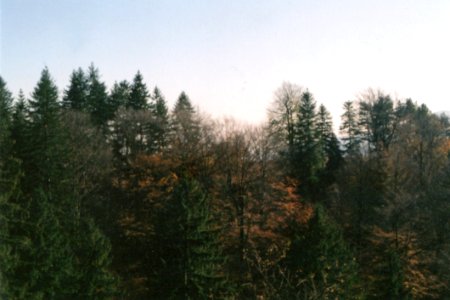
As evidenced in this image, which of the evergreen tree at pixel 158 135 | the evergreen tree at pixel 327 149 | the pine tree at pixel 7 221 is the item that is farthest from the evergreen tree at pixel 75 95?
the evergreen tree at pixel 327 149

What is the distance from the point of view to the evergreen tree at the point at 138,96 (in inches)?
2005

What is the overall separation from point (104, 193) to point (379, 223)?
2284 cm

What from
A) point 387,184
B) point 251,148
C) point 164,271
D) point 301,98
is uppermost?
point 301,98

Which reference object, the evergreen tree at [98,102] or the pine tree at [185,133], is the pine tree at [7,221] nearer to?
the pine tree at [185,133]

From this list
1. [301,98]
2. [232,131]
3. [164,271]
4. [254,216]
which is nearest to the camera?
[164,271]

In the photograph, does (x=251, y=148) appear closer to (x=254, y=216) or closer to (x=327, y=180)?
(x=254, y=216)

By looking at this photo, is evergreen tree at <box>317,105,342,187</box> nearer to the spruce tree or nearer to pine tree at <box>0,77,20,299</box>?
the spruce tree

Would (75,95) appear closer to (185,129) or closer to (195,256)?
(185,129)

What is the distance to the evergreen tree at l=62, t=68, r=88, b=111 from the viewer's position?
50.5 meters

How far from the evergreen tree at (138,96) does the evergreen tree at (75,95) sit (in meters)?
5.05

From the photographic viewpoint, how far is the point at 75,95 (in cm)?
5109

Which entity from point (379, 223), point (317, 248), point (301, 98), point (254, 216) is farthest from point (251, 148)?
point (301, 98)

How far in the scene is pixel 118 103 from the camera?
52.0m

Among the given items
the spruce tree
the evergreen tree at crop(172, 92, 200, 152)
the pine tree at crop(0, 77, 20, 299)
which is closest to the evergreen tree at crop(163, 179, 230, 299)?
the spruce tree
